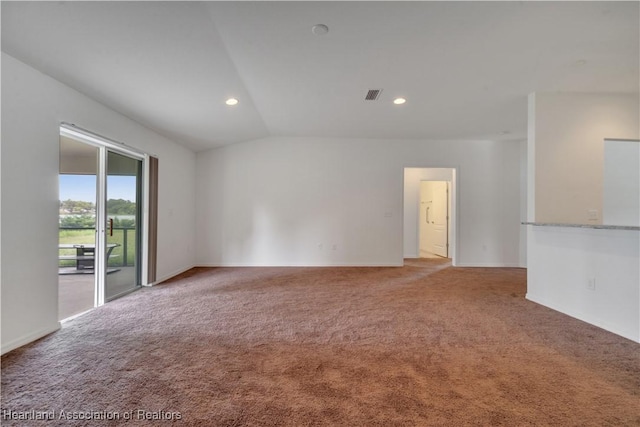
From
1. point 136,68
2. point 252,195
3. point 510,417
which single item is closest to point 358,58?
point 136,68

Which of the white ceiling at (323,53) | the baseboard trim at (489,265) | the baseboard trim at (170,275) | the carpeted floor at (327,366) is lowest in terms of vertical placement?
the carpeted floor at (327,366)

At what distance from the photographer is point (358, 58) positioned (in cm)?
263

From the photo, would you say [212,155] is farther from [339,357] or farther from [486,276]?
[486,276]

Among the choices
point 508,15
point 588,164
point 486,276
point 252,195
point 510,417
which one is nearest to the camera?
point 510,417

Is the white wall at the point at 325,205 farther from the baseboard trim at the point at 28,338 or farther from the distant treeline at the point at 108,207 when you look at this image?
the baseboard trim at the point at 28,338

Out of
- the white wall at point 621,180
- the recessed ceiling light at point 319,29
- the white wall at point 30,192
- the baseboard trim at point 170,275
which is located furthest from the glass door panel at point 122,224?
the white wall at point 621,180

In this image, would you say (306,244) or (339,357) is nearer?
(339,357)

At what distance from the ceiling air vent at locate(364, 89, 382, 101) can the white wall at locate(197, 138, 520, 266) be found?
2082 mm

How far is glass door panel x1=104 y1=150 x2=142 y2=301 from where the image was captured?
11.3 feet

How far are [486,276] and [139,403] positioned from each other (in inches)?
206

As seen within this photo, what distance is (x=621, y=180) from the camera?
3.97m

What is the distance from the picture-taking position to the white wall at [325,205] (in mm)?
5598

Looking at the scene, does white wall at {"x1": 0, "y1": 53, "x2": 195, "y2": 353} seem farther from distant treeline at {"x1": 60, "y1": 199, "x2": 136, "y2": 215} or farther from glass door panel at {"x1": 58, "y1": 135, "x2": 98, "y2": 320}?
glass door panel at {"x1": 58, "y1": 135, "x2": 98, "y2": 320}

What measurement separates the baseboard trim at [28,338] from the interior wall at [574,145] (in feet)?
18.0
